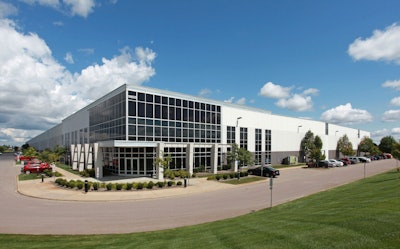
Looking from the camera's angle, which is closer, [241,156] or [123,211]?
[123,211]

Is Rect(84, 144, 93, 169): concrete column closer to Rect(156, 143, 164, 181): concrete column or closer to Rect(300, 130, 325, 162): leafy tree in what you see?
Rect(156, 143, 164, 181): concrete column

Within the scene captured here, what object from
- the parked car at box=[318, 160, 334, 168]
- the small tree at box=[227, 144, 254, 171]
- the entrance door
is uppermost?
the small tree at box=[227, 144, 254, 171]

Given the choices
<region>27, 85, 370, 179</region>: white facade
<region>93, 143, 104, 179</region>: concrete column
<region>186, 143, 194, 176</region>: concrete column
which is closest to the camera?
<region>93, 143, 104, 179</region>: concrete column

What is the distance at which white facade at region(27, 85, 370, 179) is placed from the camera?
30.6 metres

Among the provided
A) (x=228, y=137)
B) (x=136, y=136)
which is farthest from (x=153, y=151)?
(x=228, y=137)

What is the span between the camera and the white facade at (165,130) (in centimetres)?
3064

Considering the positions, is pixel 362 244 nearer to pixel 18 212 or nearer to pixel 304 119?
pixel 18 212

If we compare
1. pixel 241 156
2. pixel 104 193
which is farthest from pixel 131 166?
pixel 241 156

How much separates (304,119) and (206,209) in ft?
166

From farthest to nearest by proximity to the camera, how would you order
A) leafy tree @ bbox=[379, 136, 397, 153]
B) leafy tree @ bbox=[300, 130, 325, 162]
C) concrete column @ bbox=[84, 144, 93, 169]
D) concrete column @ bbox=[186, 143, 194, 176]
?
leafy tree @ bbox=[379, 136, 397, 153] < leafy tree @ bbox=[300, 130, 325, 162] < concrete column @ bbox=[84, 144, 93, 169] < concrete column @ bbox=[186, 143, 194, 176]

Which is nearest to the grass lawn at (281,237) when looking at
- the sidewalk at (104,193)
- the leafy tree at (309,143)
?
the sidewalk at (104,193)

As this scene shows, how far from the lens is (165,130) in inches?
1308

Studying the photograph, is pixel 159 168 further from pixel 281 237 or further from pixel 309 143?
pixel 309 143

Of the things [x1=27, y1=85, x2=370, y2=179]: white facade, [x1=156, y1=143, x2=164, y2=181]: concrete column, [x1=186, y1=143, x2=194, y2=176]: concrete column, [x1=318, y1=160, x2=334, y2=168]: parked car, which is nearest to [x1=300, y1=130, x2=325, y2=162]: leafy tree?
[x1=27, y1=85, x2=370, y2=179]: white facade
